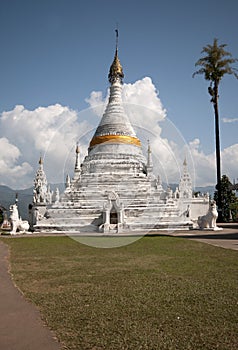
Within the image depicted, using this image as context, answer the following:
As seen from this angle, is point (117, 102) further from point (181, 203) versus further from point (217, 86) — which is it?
point (181, 203)

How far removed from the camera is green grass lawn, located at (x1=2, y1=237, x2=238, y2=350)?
538 centimetres

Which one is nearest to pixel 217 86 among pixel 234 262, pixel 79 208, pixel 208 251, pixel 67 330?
pixel 79 208

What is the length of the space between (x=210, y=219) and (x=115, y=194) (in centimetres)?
943

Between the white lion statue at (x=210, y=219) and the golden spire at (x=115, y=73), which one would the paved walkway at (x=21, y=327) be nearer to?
the white lion statue at (x=210, y=219)

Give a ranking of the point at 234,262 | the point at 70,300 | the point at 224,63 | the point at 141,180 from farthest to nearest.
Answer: the point at 224,63 < the point at 141,180 < the point at 234,262 < the point at 70,300

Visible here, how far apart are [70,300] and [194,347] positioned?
135 inches

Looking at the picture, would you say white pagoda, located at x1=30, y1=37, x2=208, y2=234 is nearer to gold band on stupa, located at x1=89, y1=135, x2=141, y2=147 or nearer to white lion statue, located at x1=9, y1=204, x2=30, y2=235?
gold band on stupa, located at x1=89, y1=135, x2=141, y2=147

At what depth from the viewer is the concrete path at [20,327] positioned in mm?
5207

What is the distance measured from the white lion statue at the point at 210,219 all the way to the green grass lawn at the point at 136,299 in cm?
1679

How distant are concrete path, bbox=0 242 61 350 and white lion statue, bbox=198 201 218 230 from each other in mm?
24406

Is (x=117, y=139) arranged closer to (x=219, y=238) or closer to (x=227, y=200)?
(x=227, y=200)

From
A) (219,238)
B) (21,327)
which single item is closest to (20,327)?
(21,327)

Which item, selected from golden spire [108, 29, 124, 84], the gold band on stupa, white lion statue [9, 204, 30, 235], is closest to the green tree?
the gold band on stupa

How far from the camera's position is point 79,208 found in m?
34.5
